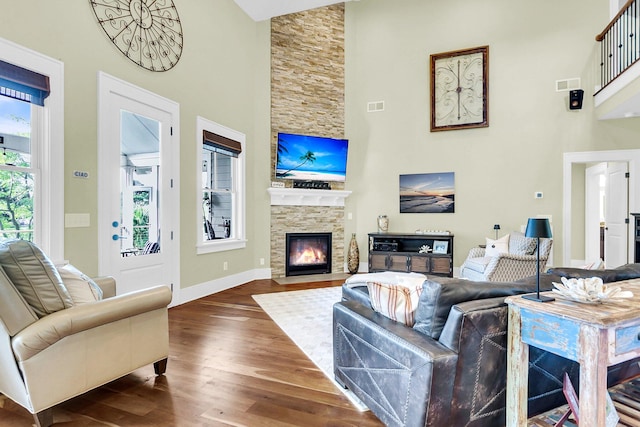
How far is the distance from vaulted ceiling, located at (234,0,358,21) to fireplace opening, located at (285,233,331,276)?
3822 mm

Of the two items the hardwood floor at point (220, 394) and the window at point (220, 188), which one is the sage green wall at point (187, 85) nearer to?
the window at point (220, 188)

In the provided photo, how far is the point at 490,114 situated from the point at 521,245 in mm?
2673

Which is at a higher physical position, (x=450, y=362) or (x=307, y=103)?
(x=307, y=103)

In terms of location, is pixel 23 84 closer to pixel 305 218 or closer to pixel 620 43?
pixel 305 218

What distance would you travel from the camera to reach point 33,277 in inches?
74.4

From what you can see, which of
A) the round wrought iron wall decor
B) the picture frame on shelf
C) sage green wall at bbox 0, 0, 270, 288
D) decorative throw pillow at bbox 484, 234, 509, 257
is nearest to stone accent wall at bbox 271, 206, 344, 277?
sage green wall at bbox 0, 0, 270, 288

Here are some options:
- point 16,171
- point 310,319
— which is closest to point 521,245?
point 310,319

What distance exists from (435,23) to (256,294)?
19.2 ft

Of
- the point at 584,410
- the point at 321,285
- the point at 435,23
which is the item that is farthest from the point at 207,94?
the point at 584,410

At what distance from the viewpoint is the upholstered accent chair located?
406cm

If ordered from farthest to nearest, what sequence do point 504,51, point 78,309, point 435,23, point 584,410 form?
point 435,23, point 504,51, point 78,309, point 584,410

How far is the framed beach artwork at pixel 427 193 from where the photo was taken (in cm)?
639

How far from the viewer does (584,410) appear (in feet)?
4.25

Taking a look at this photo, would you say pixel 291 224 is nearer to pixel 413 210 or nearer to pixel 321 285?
pixel 321 285
